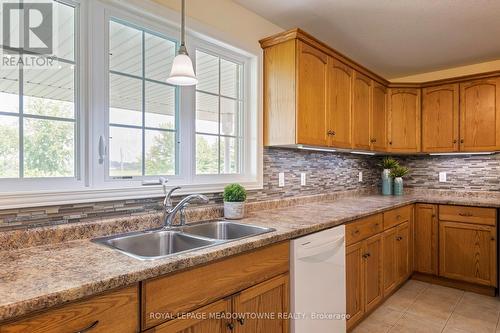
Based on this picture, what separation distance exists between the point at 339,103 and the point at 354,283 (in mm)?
1449

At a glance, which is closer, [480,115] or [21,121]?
[21,121]

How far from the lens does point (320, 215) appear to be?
7.05 ft

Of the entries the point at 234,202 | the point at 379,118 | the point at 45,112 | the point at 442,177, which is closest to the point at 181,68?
the point at 45,112

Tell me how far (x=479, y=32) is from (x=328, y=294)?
2.53m

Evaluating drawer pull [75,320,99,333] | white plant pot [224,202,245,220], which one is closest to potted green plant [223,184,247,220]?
white plant pot [224,202,245,220]

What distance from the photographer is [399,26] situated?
2514 mm

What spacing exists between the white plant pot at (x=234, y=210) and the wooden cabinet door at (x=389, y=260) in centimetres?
138

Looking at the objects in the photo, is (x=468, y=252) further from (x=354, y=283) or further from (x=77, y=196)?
(x=77, y=196)

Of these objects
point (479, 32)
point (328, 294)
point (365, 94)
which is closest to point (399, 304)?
point (328, 294)

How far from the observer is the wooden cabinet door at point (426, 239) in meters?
3.17

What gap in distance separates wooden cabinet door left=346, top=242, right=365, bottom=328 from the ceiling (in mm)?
1726

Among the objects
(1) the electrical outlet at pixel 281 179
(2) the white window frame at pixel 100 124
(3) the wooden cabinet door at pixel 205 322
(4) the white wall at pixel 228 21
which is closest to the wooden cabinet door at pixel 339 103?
(1) the electrical outlet at pixel 281 179

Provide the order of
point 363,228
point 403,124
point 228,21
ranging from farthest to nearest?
point 403,124 < point 363,228 < point 228,21

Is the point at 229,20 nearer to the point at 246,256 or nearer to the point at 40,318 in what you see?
the point at 246,256
